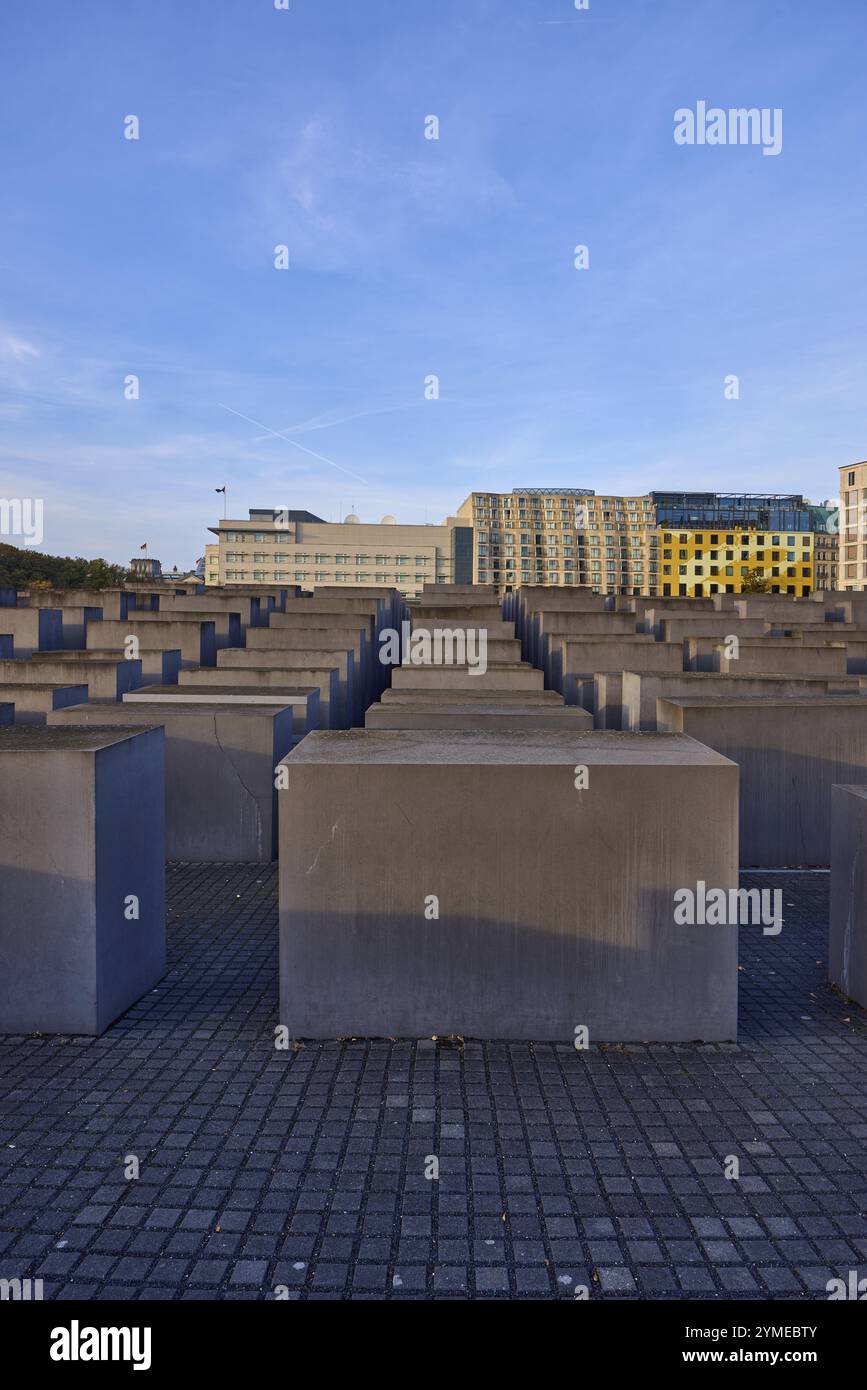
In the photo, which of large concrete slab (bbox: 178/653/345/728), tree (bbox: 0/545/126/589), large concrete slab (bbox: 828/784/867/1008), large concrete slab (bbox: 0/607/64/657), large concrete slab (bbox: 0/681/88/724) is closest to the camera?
large concrete slab (bbox: 828/784/867/1008)

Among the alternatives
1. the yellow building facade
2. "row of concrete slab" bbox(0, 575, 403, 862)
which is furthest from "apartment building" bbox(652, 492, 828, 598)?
"row of concrete slab" bbox(0, 575, 403, 862)

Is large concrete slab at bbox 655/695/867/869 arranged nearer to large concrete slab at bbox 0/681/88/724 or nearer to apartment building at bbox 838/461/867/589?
large concrete slab at bbox 0/681/88/724

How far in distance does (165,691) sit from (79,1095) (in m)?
8.70

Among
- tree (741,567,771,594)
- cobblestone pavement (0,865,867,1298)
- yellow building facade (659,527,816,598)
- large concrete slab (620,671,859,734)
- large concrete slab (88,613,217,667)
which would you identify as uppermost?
yellow building facade (659,527,816,598)

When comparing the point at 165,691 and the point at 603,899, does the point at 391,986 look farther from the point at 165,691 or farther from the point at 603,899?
the point at 165,691

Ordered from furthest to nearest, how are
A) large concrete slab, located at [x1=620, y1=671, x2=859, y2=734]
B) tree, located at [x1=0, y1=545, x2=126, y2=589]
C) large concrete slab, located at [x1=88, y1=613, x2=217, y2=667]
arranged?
tree, located at [x1=0, y1=545, x2=126, y2=589], large concrete slab, located at [x1=88, y1=613, x2=217, y2=667], large concrete slab, located at [x1=620, y1=671, x2=859, y2=734]

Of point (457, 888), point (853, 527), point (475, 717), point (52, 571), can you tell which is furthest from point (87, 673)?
point (853, 527)

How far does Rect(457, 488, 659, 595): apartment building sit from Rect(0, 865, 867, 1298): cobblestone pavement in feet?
416

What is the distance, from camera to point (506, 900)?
5891 millimetres

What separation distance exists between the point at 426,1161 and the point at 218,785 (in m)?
6.63

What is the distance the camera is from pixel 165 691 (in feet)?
43.8

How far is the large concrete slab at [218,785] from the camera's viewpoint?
1050 cm

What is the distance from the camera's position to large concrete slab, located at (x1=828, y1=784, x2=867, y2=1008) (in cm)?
655

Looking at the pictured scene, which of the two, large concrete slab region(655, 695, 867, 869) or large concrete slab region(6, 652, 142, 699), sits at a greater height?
large concrete slab region(6, 652, 142, 699)
